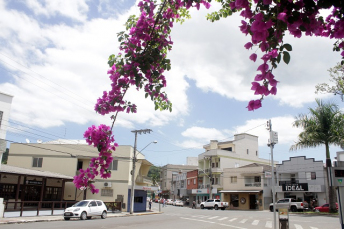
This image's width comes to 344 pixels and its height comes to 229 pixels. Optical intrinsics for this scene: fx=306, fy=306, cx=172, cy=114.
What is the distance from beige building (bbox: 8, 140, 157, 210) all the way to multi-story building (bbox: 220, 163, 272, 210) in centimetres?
2041

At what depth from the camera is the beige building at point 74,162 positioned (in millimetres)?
37062

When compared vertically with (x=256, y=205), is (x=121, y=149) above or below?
above

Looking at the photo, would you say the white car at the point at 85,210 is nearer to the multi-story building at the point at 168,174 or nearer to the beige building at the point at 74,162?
the beige building at the point at 74,162

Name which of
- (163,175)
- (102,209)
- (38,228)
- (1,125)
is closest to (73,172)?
(102,209)

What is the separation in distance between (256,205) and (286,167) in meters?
8.31

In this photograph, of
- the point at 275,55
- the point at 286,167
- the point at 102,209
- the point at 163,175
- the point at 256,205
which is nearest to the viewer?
the point at 275,55

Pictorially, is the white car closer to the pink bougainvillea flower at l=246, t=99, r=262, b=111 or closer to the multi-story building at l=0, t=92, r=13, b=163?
the multi-story building at l=0, t=92, r=13, b=163

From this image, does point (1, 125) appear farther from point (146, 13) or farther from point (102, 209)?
point (146, 13)

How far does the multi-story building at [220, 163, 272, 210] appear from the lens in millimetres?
48062

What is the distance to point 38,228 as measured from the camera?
53.2ft

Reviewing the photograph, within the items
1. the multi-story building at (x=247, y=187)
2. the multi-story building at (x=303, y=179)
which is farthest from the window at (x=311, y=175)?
the multi-story building at (x=247, y=187)

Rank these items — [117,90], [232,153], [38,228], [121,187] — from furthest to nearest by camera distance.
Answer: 1. [232,153]
2. [121,187]
3. [38,228]
4. [117,90]

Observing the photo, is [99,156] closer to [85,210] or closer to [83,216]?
[83,216]

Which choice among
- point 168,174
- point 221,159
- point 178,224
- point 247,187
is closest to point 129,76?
point 178,224
